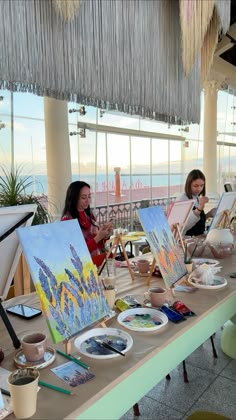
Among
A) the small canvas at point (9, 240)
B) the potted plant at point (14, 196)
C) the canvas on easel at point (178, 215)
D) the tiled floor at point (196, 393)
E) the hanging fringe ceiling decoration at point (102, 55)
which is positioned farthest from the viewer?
the potted plant at point (14, 196)

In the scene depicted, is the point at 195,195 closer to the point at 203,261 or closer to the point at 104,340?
the point at 203,261

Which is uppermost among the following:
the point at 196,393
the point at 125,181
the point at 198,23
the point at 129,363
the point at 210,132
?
the point at 210,132

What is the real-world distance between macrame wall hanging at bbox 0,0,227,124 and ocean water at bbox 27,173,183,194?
2.91m

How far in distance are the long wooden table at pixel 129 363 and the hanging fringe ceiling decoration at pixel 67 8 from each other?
40.2 inches

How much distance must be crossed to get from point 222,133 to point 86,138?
6149 millimetres

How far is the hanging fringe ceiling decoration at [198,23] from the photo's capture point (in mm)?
1305

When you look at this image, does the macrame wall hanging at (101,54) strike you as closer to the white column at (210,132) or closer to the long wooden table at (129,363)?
the long wooden table at (129,363)

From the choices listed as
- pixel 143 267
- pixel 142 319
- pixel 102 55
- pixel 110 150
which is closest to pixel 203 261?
pixel 143 267

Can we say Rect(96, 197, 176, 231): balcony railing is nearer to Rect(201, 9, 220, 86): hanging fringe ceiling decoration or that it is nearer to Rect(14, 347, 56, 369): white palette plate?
Rect(201, 9, 220, 86): hanging fringe ceiling decoration

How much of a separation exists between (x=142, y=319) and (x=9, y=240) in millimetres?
562

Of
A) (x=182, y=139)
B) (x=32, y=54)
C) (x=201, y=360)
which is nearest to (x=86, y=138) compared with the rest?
(x=182, y=139)

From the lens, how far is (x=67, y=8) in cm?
93

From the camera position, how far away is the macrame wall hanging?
0.89 meters

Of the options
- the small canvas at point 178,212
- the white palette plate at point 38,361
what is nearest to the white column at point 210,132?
the small canvas at point 178,212
